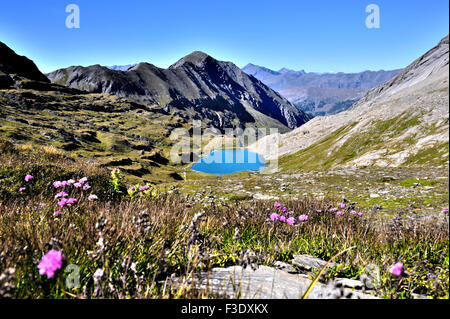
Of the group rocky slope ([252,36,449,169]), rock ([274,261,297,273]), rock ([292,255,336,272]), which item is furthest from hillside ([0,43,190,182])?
rock ([292,255,336,272])

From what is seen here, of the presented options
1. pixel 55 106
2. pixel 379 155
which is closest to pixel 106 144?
pixel 55 106

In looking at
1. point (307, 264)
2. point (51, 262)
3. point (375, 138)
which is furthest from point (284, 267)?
point (375, 138)

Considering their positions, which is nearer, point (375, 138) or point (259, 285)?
point (259, 285)

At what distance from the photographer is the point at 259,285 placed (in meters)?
2.82

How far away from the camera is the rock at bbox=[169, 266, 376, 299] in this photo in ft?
8.04

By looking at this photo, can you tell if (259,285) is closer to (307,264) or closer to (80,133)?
(307,264)

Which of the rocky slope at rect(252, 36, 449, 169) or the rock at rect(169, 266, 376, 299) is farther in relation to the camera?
the rocky slope at rect(252, 36, 449, 169)

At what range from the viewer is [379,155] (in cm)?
6406

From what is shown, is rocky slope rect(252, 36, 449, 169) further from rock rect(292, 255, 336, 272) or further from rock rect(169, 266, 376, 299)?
rock rect(292, 255, 336, 272)
